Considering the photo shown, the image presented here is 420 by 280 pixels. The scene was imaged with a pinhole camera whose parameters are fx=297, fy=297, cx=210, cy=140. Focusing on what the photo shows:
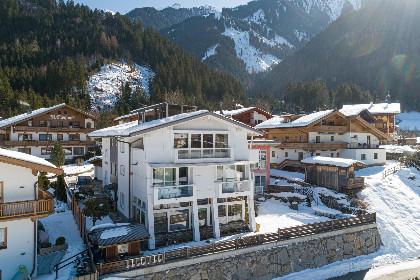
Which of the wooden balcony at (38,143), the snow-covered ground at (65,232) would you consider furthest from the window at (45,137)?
the snow-covered ground at (65,232)

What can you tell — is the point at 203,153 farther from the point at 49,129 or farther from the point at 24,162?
the point at 49,129

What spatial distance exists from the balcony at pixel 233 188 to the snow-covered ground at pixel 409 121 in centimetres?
10109

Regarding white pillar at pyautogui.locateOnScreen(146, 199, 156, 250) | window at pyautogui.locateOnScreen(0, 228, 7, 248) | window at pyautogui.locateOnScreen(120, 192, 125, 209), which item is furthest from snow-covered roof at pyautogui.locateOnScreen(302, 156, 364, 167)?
window at pyautogui.locateOnScreen(0, 228, 7, 248)

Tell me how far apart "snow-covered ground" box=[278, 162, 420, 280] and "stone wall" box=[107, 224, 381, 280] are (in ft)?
1.85

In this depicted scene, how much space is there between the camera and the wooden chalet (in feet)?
98.3

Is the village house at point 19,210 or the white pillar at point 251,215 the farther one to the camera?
the white pillar at point 251,215

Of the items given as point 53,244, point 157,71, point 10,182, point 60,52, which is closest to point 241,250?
point 53,244

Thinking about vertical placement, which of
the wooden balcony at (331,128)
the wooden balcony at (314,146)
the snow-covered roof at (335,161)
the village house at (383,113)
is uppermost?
the village house at (383,113)

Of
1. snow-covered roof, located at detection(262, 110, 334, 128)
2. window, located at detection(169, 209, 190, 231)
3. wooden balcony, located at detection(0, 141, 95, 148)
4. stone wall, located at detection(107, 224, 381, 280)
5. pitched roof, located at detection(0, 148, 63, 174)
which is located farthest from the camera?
wooden balcony, located at detection(0, 141, 95, 148)

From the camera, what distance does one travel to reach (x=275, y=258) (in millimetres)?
19062

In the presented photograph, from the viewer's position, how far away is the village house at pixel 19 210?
45.4ft

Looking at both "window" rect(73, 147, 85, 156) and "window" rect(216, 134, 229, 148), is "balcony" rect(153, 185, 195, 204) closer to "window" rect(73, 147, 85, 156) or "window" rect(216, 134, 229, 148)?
"window" rect(216, 134, 229, 148)

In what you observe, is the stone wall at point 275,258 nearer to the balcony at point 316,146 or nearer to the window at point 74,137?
the balcony at point 316,146

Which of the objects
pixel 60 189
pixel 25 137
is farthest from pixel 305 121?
pixel 25 137
